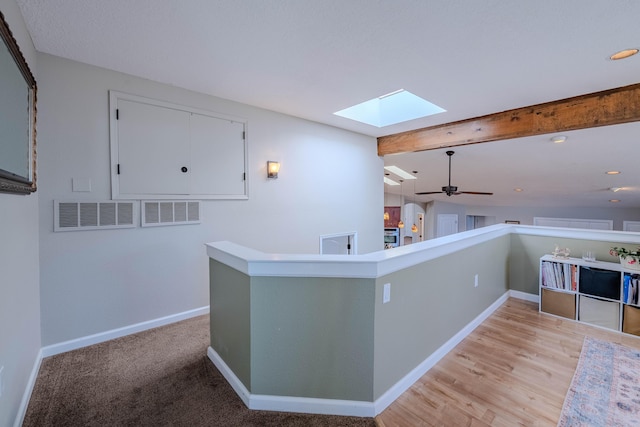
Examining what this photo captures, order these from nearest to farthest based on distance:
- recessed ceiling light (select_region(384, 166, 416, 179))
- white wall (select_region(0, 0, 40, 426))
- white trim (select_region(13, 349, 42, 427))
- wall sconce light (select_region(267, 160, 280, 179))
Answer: white wall (select_region(0, 0, 40, 426)) → white trim (select_region(13, 349, 42, 427)) → wall sconce light (select_region(267, 160, 280, 179)) → recessed ceiling light (select_region(384, 166, 416, 179))

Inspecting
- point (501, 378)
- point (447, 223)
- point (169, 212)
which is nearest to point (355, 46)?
point (169, 212)

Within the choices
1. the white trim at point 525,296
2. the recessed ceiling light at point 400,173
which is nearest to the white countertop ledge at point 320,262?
the white trim at point 525,296

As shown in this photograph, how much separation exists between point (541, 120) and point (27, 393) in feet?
16.8

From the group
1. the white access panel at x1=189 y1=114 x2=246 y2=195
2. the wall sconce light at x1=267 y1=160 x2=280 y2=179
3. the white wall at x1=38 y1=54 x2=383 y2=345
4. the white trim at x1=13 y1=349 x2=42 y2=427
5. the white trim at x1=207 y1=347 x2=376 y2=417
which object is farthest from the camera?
the wall sconce light at x1=267 y1=160 x2=280 y2=179

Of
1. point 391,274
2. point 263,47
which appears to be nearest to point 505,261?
point 391,274

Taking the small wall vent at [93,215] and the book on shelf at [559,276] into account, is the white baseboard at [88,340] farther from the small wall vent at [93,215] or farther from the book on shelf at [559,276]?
the book on shelf at [559,276]

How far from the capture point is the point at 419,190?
29.2 ft

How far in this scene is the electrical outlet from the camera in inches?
69.1

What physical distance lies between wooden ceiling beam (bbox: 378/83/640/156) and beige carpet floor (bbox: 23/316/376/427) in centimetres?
348

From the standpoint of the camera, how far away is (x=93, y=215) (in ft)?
8.08

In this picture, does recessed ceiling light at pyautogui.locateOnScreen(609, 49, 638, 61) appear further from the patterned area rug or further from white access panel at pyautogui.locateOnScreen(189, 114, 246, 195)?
white access panel at pyautogui.locateOnScreen(189, 114, 246, 195)

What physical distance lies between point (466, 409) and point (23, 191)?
3.07 meters

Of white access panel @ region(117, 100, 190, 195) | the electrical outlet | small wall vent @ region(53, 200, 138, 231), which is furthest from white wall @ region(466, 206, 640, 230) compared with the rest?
small wall vent @ region(53, 200, 138, 231)

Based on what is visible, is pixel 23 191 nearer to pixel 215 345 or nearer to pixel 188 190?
pixel 188 190
